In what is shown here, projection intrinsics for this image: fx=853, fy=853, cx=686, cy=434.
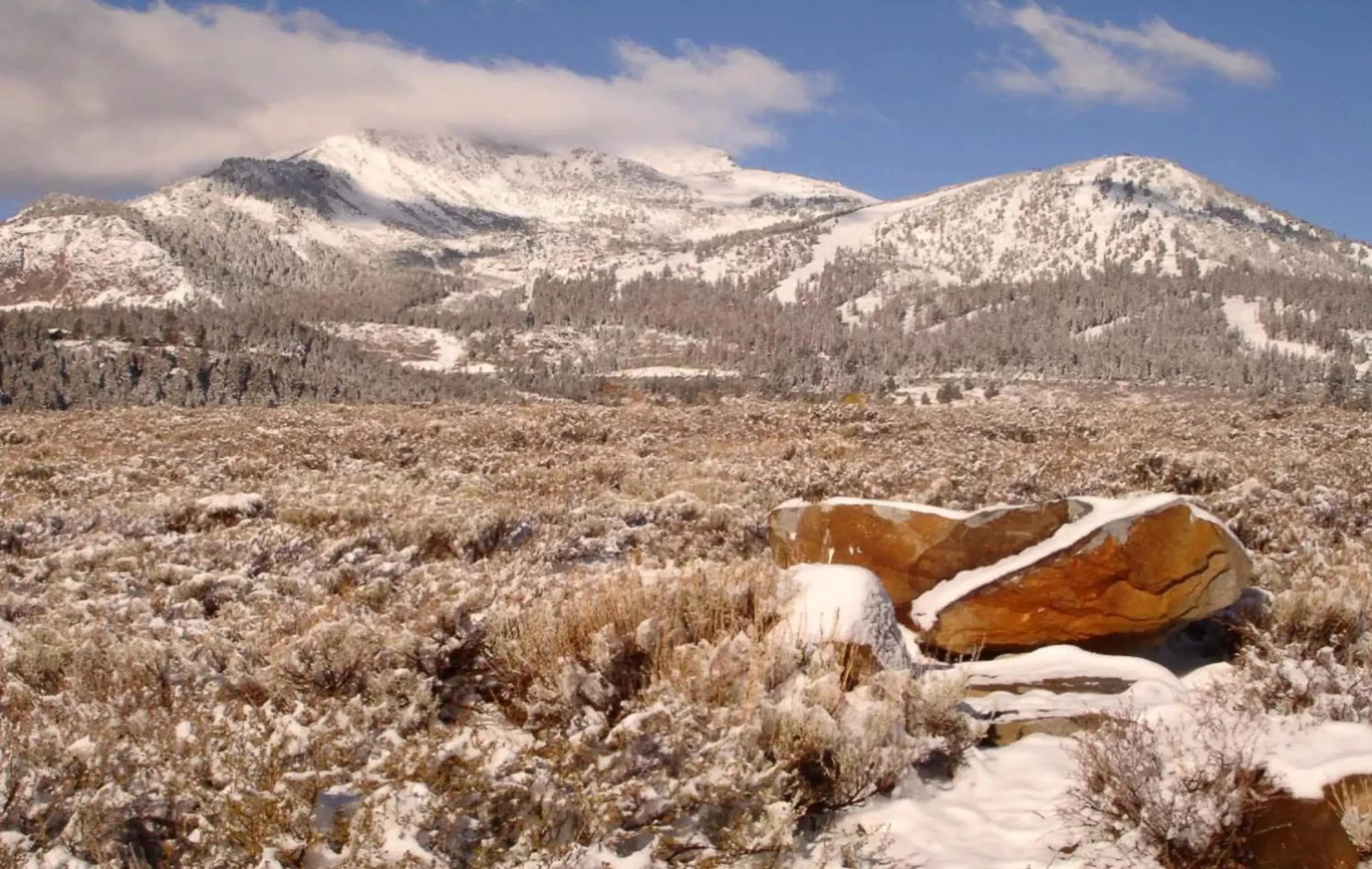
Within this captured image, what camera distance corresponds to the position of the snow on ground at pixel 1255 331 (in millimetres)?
153750

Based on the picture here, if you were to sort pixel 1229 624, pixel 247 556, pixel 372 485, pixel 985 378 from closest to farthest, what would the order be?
pixel 1229 624 → pixel 247 556 → pixel 372 485 → pixel 985 378

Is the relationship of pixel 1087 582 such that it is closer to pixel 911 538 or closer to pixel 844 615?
pixel 911 538

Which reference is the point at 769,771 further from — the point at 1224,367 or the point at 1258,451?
the point at 1224,367

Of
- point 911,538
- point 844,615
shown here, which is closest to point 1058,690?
point 844,615

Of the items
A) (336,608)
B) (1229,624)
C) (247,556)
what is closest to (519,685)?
(336,608)

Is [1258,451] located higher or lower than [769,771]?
higher

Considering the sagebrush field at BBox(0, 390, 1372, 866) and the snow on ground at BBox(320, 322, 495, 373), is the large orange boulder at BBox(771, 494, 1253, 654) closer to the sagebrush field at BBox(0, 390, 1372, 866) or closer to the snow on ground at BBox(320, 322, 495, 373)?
the sagebrush field at BBox(0, 390, 1372, 866)

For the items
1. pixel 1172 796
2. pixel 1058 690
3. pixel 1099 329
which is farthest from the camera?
pixel 1099 329

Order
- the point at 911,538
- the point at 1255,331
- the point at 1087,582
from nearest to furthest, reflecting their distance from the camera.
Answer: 1. the point at 1087,582
2. the point at 911,538
3. the point at 1255,331

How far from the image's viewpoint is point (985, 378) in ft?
413

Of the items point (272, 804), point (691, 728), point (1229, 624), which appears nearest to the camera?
point (272, 804)

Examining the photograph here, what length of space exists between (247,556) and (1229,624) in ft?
30.3

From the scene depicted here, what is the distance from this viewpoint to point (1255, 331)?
6639 inches

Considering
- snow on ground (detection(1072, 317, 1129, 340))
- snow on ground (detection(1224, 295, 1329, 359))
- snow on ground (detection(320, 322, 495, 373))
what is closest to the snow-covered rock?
snow on ground (detection(320, 322, 495, 373))
